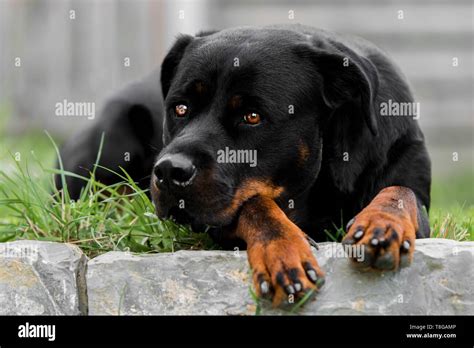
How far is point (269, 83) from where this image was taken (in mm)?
3258

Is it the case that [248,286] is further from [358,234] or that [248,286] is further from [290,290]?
[358,234]

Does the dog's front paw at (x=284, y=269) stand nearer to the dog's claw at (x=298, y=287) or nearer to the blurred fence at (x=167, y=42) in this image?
the dog's claw at (x=298, y=287)

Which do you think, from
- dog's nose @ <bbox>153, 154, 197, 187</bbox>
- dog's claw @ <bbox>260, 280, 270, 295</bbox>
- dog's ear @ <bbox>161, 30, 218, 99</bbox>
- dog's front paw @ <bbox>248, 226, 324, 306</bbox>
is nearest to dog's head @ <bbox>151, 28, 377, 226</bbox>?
dog's nose @ <bbox>153, 154, 197, 187</bbox>

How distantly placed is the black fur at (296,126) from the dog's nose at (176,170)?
0.04m

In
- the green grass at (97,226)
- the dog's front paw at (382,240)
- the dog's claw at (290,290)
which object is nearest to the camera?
the dog's claw at (290,290)

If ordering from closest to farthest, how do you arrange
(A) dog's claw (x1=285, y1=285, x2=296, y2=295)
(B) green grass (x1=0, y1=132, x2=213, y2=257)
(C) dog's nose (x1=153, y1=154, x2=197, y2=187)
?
(A) dog's claw (x1=285, y1=285, x2=296, y2=295)
(C) dog's nose (x1=153, y1=154, x2=197, y2=187)
(B) green grass (x1=0, y1=132, x2=213, y2=257)

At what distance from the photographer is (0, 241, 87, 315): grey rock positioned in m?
2.81

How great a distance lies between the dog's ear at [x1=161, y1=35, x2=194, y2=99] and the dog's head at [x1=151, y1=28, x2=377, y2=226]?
0.22 meters

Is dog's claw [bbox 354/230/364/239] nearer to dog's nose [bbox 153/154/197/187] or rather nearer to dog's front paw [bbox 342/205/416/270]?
dog's front paw [bbox 342/205/416/270]

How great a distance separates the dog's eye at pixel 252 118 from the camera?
322cm

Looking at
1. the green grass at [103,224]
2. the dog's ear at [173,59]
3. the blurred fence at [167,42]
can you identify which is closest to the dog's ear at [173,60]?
the dog's ear at [173,59]

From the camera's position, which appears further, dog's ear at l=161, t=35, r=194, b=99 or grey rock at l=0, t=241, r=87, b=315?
dog's ear at l=161, t=35, r=194, b=99

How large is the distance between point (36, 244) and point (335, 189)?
1.25 meters

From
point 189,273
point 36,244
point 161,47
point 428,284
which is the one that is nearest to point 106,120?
point 36,244
